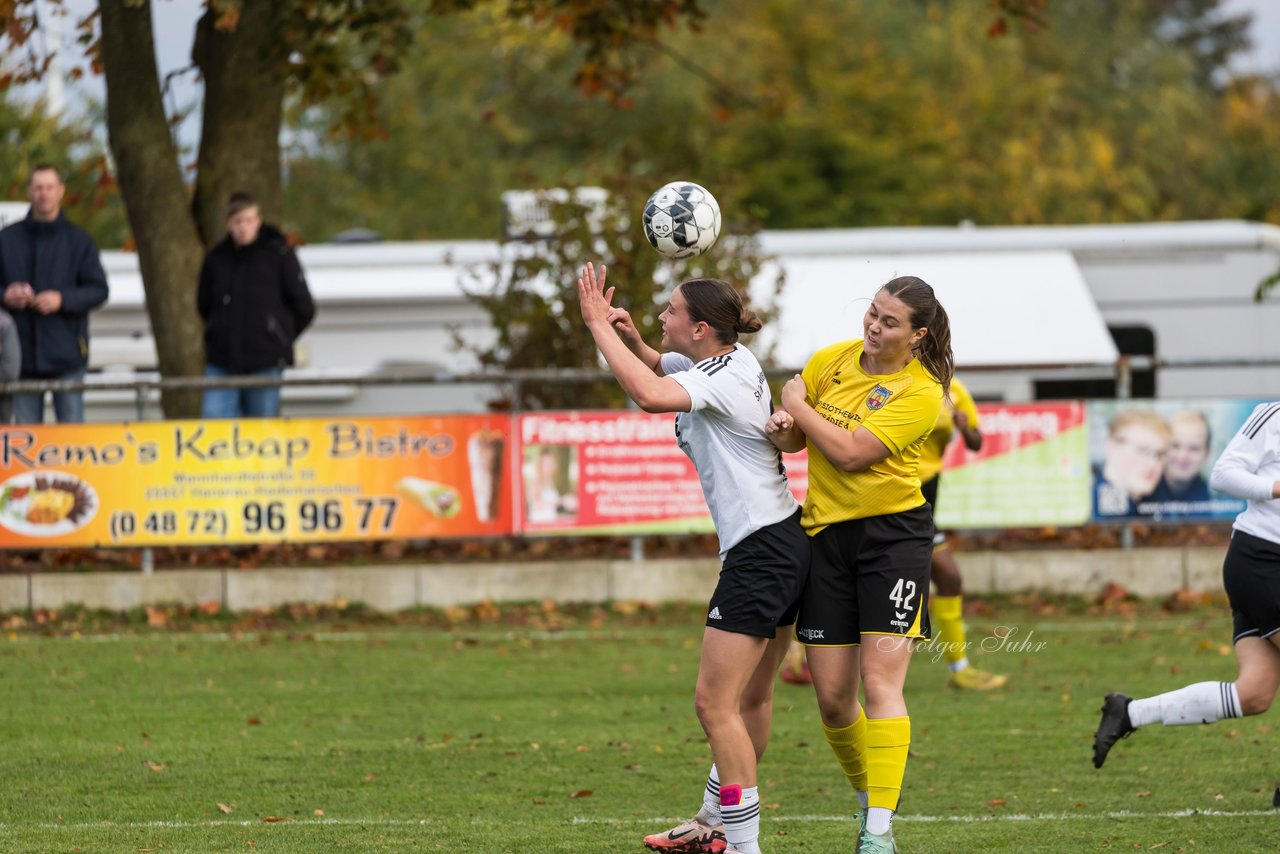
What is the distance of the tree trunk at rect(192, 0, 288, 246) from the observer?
49.3ft

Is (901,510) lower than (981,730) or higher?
higher

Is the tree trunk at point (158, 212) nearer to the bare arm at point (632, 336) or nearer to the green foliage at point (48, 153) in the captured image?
the bare arm at point (632, 336)

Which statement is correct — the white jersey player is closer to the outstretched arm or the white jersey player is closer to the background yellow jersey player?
the outstretched arm

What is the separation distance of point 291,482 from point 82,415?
179cm

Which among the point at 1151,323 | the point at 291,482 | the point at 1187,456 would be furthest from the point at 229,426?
the point at 1151,323

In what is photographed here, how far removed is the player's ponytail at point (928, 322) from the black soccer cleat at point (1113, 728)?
1.81m

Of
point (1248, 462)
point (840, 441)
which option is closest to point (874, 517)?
point (840, 441)

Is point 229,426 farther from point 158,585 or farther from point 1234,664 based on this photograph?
point 1234,664

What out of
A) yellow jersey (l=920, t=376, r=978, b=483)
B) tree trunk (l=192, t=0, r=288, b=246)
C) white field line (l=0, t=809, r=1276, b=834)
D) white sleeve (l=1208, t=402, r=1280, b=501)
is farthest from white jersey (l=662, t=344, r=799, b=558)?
tree trunk (l=192, t=0, r=288, b=246)

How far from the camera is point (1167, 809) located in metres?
7.22

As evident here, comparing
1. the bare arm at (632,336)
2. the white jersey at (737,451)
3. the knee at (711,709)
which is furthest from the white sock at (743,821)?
the bare arm at (632,336)

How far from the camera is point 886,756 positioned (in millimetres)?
6227

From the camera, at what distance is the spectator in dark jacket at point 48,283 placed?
1333cm

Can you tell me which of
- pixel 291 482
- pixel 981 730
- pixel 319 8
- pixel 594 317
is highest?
pixel 319 8
